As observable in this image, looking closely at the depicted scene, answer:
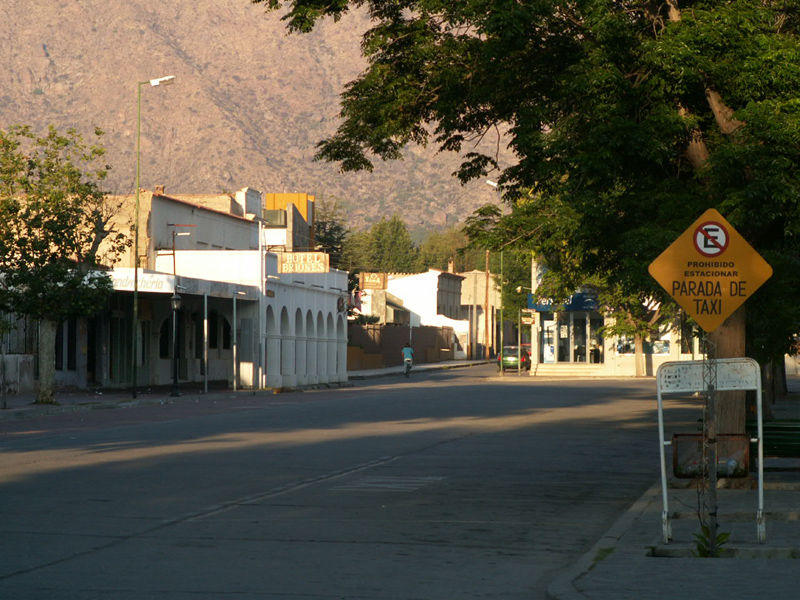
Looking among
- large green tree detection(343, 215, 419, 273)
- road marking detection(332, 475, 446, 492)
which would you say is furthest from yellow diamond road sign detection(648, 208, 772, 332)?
large green tree detection(343, 215, 419, 273)

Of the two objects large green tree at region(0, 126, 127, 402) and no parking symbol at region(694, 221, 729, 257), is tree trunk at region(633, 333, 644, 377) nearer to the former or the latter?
large green tree at region(0, 126, 127, 402)

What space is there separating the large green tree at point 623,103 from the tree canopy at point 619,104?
3 cm

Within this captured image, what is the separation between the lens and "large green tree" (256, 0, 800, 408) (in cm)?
1480

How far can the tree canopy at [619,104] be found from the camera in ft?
48.6

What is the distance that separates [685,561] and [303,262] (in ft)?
134

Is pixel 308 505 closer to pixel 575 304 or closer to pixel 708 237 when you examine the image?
pixel 708 237

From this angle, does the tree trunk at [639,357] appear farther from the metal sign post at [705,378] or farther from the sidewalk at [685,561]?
the metal sign post at [705,378]

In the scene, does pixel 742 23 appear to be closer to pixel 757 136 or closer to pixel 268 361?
pixel 757 136

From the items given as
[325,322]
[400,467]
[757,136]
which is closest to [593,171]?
[757,136]

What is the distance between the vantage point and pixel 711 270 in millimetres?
10562

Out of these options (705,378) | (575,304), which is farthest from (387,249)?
(705,378)

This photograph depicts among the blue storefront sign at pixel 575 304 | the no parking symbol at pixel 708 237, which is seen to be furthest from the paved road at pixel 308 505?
the blue storefront sign at pixel 575 304

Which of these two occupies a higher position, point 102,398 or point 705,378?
point 705,378

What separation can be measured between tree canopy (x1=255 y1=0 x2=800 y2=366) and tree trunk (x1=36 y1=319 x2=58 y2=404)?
Result: 17.4 metres
